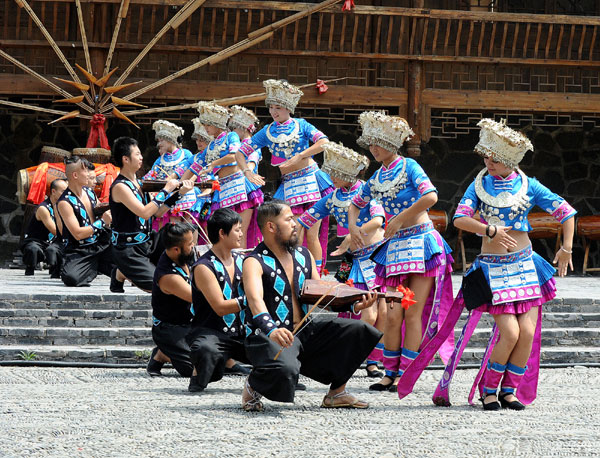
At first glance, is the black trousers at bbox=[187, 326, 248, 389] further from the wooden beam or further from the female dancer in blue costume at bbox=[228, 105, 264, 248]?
the wooden beam

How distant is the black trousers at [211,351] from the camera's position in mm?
6000

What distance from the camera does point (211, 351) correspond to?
6.01 m

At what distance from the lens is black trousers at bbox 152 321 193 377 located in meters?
6.83

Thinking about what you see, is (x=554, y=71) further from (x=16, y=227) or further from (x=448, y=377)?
(x=448, y=377)

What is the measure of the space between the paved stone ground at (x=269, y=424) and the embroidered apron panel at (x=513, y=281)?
23.5 inches

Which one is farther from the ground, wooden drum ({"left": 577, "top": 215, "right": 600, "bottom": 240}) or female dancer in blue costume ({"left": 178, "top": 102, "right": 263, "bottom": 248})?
female dancer in blue costume ({"left": 178, "top": 102, "right": 263, "bottom": 248})

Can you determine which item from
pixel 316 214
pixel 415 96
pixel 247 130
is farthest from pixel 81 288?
pixel 415 96

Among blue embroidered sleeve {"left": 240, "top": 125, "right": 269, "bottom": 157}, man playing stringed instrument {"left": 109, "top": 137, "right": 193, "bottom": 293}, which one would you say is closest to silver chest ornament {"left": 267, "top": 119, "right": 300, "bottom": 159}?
blue embroidered sleeve {"left": 240, "top": 125, "right": 269, "bottom": 157}

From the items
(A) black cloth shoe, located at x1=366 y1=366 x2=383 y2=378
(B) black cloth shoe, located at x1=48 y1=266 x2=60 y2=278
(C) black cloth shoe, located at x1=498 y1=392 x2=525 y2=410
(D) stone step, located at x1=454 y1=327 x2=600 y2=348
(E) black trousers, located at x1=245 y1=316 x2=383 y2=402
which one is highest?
(E) black trousers, located at x1=245 y1=316 x2=383 y2=402

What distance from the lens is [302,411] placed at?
543 centimetres

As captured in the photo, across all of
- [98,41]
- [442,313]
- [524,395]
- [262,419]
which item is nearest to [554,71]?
[98,41]

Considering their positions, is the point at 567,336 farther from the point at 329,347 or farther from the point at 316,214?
the point at 329,347

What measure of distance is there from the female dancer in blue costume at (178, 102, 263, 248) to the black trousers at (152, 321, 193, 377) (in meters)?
3.15

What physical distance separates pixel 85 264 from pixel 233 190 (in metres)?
1.55
